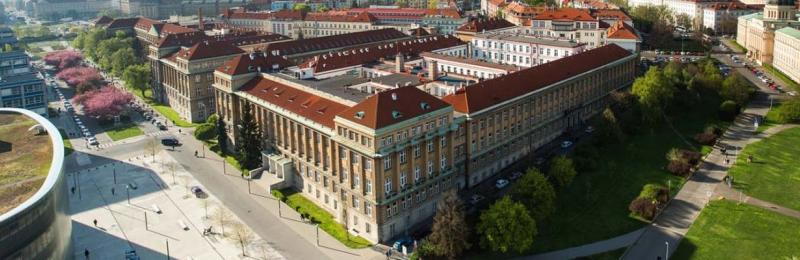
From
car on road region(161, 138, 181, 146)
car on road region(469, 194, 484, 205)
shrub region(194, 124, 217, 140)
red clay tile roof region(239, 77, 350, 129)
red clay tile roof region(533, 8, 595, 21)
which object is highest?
red clay tile roof region(533, 8, 595, 21)

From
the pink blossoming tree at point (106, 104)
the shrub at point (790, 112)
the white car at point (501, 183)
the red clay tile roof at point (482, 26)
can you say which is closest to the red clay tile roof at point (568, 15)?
the red clay tile roof at point (482, 26)

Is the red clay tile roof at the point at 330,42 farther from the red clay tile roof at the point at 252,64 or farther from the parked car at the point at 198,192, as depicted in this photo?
the parked car at the point at 198,192

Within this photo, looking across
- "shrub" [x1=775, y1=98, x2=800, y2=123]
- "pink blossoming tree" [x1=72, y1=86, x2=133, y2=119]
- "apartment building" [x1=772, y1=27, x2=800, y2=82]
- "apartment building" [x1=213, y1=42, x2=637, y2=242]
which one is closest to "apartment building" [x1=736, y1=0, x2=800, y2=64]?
"apartment building" [x1=772, y1=27, x2=800, y2=82]

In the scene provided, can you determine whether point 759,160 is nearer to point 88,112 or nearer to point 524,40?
point 524,40

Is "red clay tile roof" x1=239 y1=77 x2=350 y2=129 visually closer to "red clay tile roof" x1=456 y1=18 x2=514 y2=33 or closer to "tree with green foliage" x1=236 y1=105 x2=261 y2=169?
"tree with green foliage" x1=236 y1=105 x2=261 y2=169

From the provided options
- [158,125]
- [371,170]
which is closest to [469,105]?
[371,170]

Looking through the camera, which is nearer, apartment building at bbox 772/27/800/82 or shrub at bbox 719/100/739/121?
shrub at bbox 719/100/739/121

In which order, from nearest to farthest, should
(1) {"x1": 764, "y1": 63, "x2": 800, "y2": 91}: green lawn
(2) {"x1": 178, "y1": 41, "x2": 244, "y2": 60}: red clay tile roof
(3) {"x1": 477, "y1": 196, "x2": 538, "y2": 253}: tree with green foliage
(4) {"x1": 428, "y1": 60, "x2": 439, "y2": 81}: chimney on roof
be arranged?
(3) {"x1": 477, "y1": 196, "x2": 538, "y2": 253}: tree with green foliage, (4) {"x1": 428, "y1": 60, "x2": 439, "y2": 81}: chimney on roof, (2) {"x1": 178, "y1": 41, "x2": 244, "y2": 60}: red clay tile roof, (1) {"x1": 764, "y1": 63, "x2": 800, "y2": 91}: green lawn
